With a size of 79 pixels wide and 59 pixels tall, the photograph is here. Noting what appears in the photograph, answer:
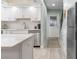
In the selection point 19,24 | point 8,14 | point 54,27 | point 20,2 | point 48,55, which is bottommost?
point 48,55

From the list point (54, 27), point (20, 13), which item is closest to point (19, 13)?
point (20, 13)

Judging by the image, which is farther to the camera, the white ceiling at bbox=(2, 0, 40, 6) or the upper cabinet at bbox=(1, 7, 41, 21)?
the upper cabinet at bbox=(1, 7, 41, 21)

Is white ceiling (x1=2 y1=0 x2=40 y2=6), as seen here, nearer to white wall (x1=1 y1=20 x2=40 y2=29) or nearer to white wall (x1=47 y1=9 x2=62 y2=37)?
white wall (x1=1 y1=20 x2=40 y2=29)

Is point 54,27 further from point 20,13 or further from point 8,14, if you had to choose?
point 8,14

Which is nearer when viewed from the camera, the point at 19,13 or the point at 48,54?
the point at 48,54

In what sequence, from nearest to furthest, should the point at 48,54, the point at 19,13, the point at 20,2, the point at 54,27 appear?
1. the point at 48,54
2. the point at 20,2
3. the point at 19,13
4. the point at 54,27

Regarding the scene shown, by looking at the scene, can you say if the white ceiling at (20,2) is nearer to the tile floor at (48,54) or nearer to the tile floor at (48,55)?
the tile floor at (48,54)

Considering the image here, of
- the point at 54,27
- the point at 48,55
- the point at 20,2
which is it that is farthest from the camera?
the point at 54,27

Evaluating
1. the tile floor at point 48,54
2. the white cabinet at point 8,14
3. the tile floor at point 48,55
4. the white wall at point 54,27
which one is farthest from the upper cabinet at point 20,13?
the white wall at point 54,27

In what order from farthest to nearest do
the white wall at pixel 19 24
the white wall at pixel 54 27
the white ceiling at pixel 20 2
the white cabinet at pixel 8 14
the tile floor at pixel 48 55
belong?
the white wall at pixel 54 27 < the white wall at pixel 19 24 < the white cabinet at pixel 8 14 < the white ceiling at pixel 20 2 < the tile floor at pixel 48 55

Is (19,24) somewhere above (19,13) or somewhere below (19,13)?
below

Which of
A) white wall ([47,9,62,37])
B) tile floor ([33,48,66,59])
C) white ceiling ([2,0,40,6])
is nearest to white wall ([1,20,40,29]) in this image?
white ceiling ([2,0,40,6])

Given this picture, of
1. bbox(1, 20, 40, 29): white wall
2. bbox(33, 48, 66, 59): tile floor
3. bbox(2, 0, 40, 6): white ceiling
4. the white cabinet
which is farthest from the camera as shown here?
bbox(1, 20, 40, 29): white wall

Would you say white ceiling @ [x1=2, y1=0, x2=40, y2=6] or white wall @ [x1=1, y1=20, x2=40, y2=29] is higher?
white ceiling @ [x1=2, y1=0, x2=40, y2=6]
